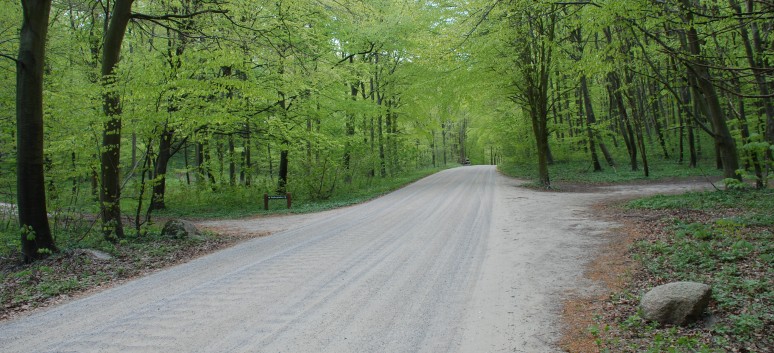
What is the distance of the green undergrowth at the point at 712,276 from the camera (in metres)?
3.75

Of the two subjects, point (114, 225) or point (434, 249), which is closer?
point (434, 249)

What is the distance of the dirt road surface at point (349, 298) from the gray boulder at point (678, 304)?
99 cm

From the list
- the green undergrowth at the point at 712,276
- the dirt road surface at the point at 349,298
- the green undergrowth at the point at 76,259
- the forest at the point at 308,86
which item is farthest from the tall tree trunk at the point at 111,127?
the green undergrowth at the point at 712,276

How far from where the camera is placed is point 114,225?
9.38 meters

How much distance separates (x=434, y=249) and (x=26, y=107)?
794 cm

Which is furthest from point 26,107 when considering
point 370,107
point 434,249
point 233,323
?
point 370,107

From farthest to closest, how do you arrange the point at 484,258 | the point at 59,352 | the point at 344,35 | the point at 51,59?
A: the point at 344,35
the point at 51,59
the point at 484,258
the point at 59,352

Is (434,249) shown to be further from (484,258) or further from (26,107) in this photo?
(26,107)

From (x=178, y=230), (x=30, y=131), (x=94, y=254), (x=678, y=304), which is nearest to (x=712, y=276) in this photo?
(x=678, y=304)

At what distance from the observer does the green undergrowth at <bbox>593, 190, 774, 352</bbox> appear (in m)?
3.75

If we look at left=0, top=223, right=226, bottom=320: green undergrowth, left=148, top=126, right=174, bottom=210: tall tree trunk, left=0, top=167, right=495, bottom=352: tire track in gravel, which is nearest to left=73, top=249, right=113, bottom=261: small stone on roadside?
left=0, top=223, right=226, bottom=320: green undergrowth

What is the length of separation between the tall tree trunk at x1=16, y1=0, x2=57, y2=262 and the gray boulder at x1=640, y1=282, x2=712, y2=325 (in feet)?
31.9

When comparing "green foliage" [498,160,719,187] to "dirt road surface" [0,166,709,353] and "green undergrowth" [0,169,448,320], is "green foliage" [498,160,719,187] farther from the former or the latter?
"green undergrowth" [0,169,448,320]

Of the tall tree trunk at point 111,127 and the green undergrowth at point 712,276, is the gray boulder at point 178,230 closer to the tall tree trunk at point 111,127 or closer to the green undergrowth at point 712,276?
the tall tree trunk at point 111,127
